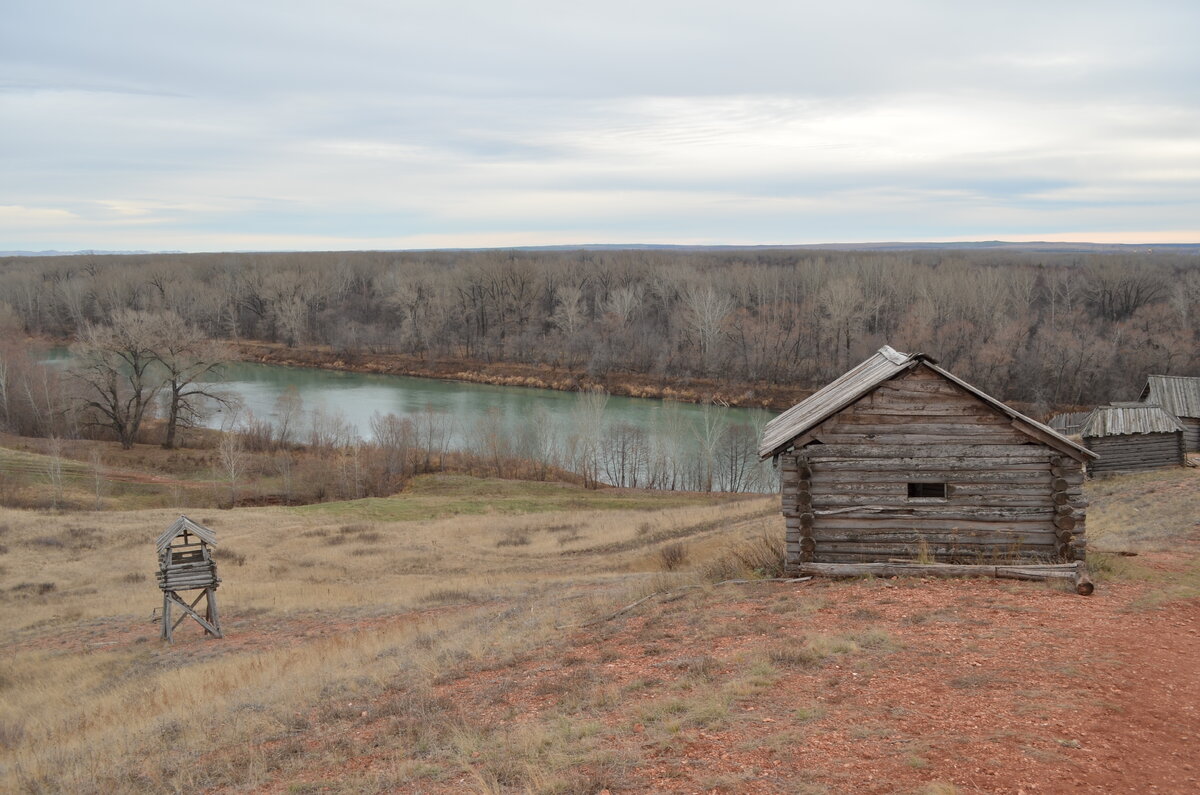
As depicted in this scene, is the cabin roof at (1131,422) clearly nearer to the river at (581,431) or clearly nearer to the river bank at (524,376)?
the river at (581,431)

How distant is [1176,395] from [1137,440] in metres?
5.01

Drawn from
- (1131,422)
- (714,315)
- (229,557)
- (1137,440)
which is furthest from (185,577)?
(714,315)

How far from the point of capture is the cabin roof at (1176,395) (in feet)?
101

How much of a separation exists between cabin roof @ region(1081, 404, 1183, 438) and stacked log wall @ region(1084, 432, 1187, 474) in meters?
0.28

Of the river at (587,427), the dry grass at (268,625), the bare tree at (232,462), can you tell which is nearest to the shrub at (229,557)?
the dry grass at (268,625)

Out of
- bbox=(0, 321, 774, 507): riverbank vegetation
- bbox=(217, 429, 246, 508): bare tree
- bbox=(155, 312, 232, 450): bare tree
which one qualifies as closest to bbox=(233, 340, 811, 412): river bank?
bbox=(155, 312, 232, 450): bare tree

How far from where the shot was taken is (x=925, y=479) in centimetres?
1231

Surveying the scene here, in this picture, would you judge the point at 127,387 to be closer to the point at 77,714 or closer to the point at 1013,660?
the point at 77,714

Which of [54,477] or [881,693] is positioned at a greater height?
[881,693]

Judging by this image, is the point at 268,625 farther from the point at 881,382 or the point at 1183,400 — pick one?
the point at 1183,400

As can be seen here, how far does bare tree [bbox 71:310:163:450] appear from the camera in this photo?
50.6m

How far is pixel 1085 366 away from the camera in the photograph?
204ft

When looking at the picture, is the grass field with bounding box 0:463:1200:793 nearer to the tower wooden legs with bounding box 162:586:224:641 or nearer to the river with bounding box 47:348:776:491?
the tower wooden legs with bounding box 162:586:224:641

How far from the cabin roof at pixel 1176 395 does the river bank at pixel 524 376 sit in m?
30.6
